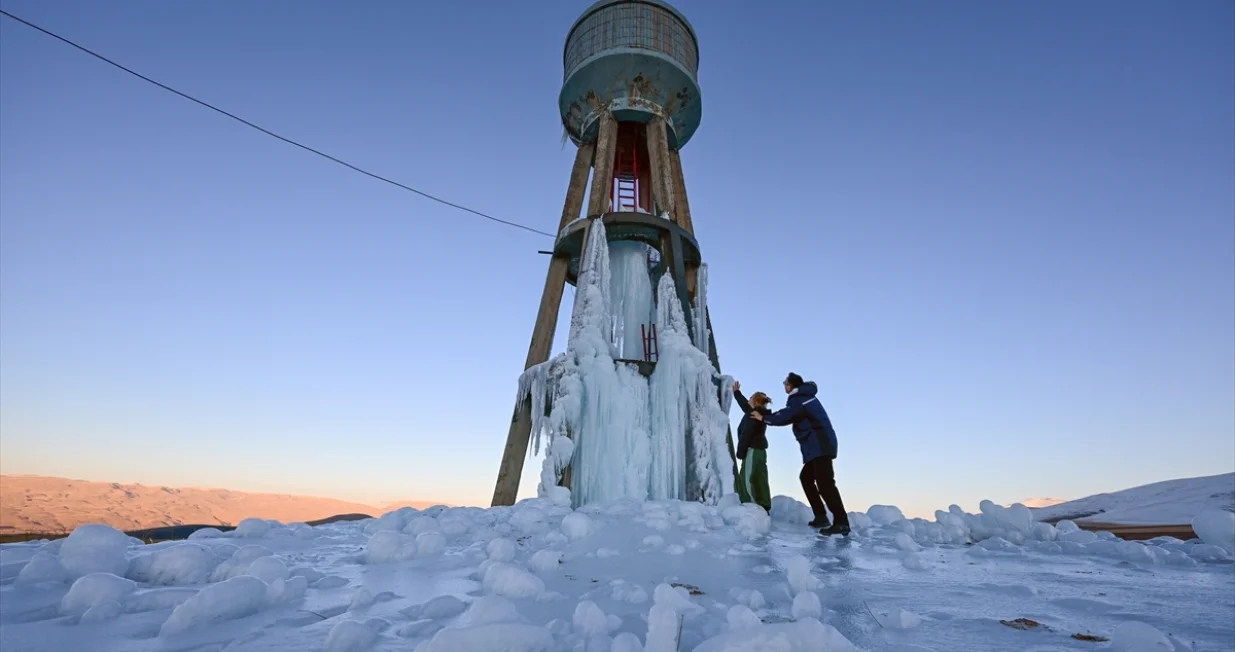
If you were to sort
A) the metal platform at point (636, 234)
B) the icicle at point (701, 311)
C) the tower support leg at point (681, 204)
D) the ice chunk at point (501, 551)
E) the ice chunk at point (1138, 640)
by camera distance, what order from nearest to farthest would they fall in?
the ice chunk at point (1138, 640) < the ice chunk at point (501, 551) < the icicle at point (701, 311) < the metal platform at point (636, 234) < the tower support leg at point (681, 204)

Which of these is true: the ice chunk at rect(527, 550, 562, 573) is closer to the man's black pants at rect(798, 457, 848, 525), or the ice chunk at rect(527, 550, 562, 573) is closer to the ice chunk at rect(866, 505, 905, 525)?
the man's black pants at rect(798, 457, 848, 525)

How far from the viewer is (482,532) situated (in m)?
4.56

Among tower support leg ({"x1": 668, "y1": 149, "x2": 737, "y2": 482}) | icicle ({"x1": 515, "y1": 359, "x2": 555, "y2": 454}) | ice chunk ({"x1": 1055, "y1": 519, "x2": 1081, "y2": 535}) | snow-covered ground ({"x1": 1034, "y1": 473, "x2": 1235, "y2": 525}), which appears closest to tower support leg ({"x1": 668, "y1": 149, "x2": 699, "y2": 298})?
tower support leg ({"x1": 668, "y1": 149, "x2": 737, "y2": 482})

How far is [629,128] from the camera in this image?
500 inches

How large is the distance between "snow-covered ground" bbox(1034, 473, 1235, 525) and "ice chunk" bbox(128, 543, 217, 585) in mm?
10374

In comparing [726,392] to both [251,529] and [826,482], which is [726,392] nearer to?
[826,482]

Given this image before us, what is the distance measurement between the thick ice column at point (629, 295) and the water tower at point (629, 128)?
0.15 metres

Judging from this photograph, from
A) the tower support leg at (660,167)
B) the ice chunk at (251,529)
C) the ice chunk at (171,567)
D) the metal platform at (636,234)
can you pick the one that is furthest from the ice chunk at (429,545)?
the tower support leg at (660,167)

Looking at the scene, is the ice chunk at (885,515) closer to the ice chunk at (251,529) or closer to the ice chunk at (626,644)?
→ the ice chunk at (626,644)

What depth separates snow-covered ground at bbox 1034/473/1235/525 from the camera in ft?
26.1

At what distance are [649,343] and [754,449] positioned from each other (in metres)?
3.33

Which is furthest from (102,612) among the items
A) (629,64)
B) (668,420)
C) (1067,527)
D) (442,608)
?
(629,64)

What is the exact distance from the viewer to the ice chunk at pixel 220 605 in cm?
189

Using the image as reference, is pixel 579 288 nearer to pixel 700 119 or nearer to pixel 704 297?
pixel 704 297
